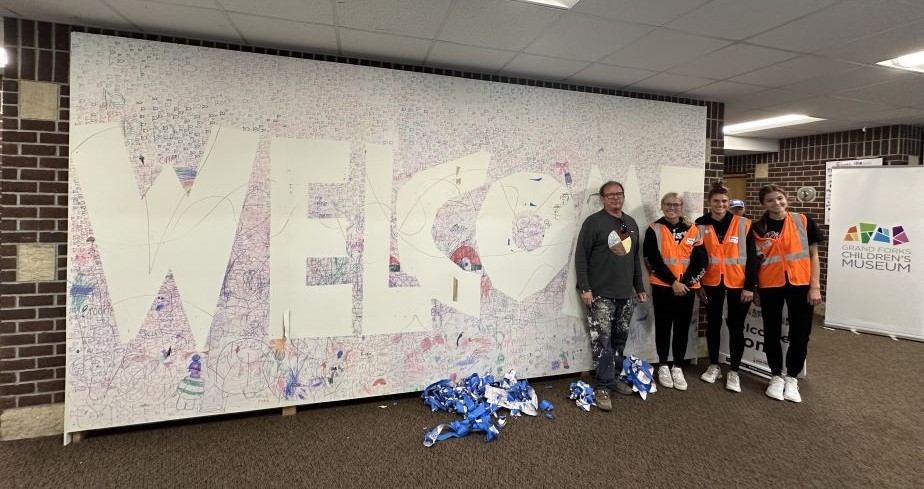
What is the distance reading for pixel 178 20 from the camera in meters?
2.30

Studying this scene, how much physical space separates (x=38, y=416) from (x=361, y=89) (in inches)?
102

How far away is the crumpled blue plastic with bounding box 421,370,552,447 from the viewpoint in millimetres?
2576

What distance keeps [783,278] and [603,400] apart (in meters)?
1.57

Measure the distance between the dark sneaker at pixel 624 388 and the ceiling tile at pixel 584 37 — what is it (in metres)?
2.27

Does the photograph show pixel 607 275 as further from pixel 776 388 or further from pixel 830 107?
pixel 830 107

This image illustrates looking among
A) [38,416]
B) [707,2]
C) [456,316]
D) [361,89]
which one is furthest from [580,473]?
[38,416]

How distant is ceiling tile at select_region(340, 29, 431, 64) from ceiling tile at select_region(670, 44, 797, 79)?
5.59ft

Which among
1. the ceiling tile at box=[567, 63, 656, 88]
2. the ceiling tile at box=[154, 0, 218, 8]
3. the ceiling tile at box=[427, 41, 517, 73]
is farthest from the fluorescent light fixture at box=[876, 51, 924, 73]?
the ceiling tile at box=[154, 0, 218, 8]

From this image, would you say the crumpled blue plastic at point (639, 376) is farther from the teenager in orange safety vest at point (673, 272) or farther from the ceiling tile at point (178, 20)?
the ceiling tile at point (178, 20)

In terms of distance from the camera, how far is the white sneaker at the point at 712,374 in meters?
3.39

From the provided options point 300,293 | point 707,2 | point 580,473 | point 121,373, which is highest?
point 707,2

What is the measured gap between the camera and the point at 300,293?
2.73m

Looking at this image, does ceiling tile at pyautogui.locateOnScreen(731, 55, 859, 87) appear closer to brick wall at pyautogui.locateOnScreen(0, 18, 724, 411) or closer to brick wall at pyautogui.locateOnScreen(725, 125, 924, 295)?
brick wall at pyautogui.locateOnScreen(725, 125, 924, 295)

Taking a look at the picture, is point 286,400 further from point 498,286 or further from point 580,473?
point 580,473
